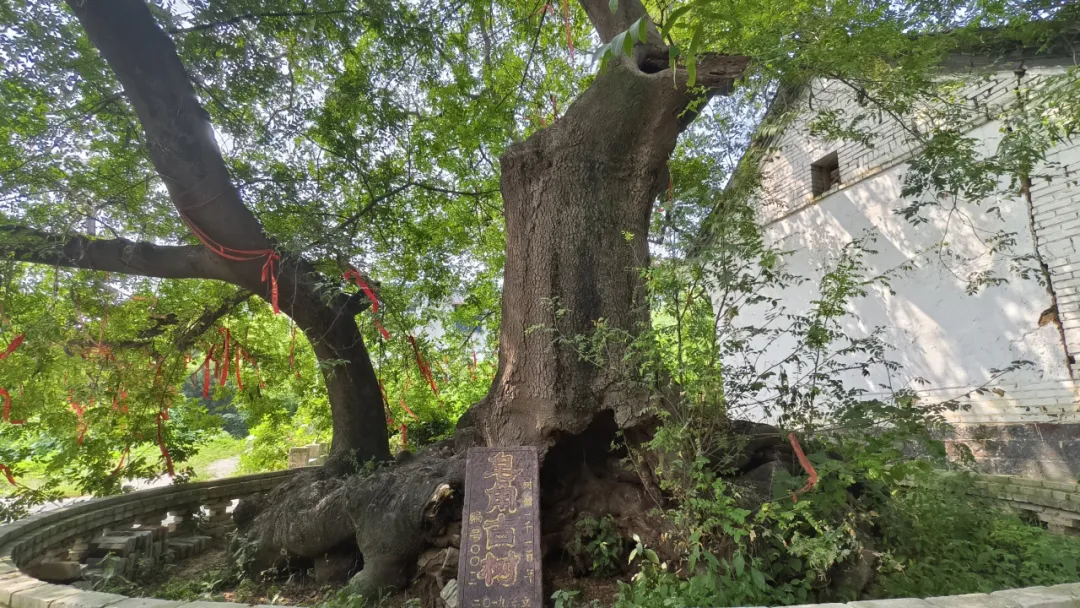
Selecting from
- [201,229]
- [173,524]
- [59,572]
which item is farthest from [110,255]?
[173,524]

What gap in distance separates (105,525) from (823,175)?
31.1 ft

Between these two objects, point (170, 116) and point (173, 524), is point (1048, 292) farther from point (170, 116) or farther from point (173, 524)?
point (173, 524)

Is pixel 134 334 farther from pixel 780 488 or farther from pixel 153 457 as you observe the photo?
pixel 153 457

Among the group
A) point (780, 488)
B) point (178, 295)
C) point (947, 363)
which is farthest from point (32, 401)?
point (947, 363)

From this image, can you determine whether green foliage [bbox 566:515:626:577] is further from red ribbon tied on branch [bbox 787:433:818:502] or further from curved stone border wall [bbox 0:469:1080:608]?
curved stone border wall [bbox 0:469:1080:608]

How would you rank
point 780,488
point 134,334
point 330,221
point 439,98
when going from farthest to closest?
point 439,98, point 134,334, point 330,221, point 780,488

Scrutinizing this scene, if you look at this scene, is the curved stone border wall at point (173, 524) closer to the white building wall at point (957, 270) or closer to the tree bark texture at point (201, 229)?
the white building wall at point (957, 270)

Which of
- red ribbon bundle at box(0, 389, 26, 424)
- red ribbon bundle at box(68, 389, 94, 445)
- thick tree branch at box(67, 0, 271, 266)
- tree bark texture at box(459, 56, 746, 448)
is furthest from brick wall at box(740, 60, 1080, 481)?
red ribbon bundle at box(0, 389, 26, 424)

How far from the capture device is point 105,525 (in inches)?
190

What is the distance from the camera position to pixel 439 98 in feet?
22.8

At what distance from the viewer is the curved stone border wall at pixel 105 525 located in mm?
2539

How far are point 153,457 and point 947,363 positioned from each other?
15152 millimetres

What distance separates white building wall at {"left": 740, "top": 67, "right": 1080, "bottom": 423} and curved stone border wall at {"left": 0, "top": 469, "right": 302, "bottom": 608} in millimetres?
4575

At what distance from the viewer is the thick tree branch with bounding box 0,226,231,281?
431 centimetres
